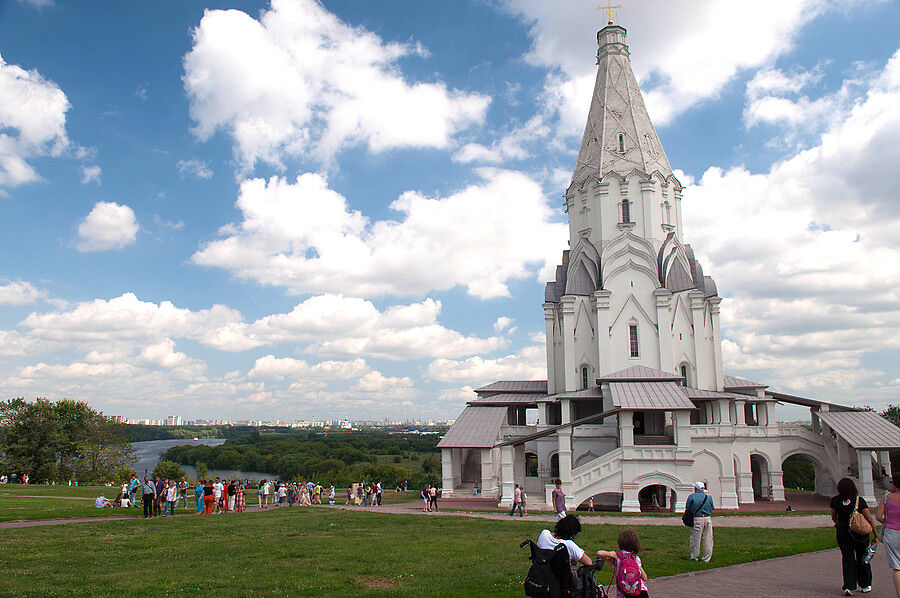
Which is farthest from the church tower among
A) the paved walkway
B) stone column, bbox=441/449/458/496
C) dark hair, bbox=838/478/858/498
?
dark hair, bbox=838/478/858/498

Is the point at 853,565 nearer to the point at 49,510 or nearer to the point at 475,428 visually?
the point at 49,510

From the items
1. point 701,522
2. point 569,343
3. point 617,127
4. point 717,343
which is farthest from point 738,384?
point 701,522

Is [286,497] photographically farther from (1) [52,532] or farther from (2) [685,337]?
(2) [685,337]

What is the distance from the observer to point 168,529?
17.4 meters

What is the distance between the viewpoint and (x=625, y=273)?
Answer: 128ft

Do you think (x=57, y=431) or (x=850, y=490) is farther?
(x=57, y=431)

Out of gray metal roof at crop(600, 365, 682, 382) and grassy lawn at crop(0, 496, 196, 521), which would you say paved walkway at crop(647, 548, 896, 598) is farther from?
gray metal roof at crop(600, 365, 682, 382)

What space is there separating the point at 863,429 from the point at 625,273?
590 inches

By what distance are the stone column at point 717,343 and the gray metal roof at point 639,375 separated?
3.93m

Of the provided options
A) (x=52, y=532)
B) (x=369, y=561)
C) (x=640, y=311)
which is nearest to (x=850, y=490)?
(x=369, y=561)

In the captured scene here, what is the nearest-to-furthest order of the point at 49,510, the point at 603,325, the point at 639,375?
1. the point at 49,510
2. the point at 639,375
3. the point at 603,325

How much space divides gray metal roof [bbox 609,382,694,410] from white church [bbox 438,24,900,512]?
0.10m

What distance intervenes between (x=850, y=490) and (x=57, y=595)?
12297 mm

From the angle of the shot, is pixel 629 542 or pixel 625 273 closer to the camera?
pixel 629 542
